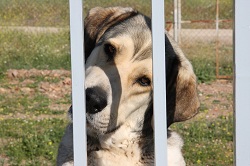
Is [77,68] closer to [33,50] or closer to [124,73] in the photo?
[124,73]

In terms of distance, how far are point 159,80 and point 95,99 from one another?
86 cm

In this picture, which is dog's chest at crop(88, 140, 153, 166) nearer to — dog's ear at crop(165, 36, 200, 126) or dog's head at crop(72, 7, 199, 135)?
dog's head at crop(72, 7, 199, 135)

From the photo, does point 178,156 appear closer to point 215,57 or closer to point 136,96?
point 136,96

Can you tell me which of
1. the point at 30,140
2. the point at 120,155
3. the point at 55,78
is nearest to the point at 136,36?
the point at 120,155

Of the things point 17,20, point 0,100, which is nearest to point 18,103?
point 0,100

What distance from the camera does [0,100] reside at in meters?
8.49

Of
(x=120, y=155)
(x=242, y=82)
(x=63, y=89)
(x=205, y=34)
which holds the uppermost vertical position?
(x=242, y=82)

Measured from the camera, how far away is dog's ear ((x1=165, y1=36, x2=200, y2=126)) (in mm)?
2900

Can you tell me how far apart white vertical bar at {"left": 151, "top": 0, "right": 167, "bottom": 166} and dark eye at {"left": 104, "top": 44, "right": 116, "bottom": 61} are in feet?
3.38

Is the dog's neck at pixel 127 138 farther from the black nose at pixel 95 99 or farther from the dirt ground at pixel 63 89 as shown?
the dirt ground at pixel 63 89

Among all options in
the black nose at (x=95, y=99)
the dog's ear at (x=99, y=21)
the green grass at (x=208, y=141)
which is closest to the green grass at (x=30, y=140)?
the green grass at (x=208, y=141)

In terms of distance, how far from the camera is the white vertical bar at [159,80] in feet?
5.86

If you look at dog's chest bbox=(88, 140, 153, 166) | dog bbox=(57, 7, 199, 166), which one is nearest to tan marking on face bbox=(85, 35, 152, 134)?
dog bbox=(57, 7, 199, 166)

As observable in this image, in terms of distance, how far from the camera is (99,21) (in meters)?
3.06
